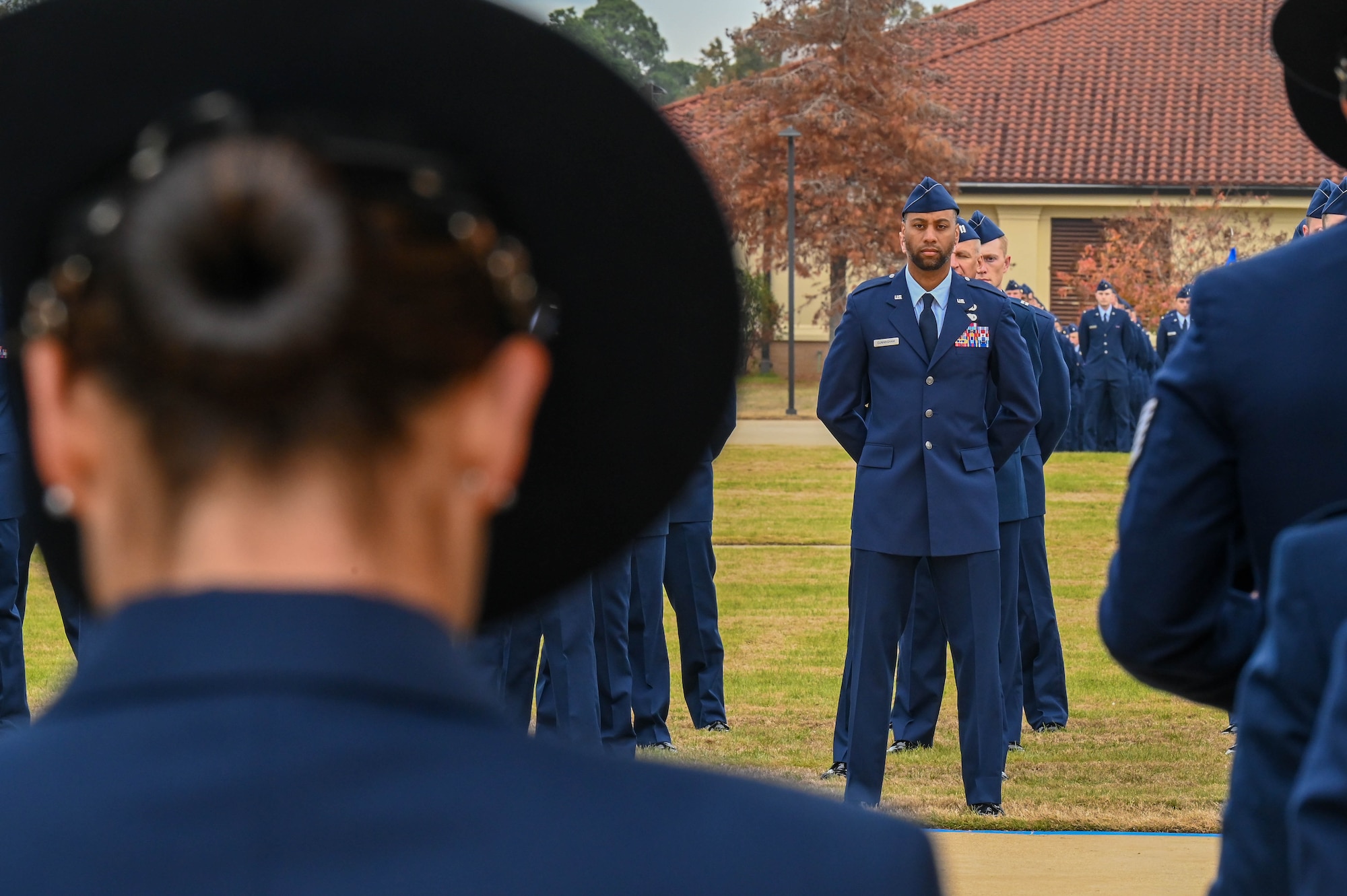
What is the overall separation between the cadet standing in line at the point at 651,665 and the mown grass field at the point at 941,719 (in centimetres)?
14

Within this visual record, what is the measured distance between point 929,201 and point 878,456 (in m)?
1.06

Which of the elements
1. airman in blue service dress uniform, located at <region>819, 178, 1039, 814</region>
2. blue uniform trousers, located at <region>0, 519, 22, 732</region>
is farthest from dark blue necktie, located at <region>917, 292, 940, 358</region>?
blue uniform trousers, located at <region>0, 519, 22, 732</region>

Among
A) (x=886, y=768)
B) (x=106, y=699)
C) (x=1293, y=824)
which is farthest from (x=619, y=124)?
(x=886, y=768)

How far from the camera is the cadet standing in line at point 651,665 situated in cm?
738

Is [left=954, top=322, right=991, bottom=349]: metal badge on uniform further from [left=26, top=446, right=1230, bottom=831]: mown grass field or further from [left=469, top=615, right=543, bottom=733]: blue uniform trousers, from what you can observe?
[left=469, top=615, right=543, bottom=733]: blue uniform trousers

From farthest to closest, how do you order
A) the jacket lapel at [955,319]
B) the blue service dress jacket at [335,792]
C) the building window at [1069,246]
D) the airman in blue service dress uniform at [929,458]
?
the building window at [1069,246] < the jacket lapel at [955,319] < the airman in blue service dress uniform at [929,458] < the blue service dress jacket at [335,792]

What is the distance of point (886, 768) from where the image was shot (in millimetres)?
7066

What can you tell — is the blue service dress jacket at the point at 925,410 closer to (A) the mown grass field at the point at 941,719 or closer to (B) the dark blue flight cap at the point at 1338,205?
(A) the mown grass field at the point at 941,719

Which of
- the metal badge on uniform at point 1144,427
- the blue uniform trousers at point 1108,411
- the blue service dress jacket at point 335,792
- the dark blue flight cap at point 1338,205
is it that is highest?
the dark blue flight cap at point 1338,205

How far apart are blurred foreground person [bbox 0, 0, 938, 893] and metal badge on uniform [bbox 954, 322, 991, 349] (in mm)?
5545

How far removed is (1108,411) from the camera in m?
21.8

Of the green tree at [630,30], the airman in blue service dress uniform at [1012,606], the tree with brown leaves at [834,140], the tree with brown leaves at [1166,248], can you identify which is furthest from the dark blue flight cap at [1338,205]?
the green tree at [630,30]

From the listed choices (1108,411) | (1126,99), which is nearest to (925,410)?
(1108,411)

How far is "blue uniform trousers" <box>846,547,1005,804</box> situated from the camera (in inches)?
240
